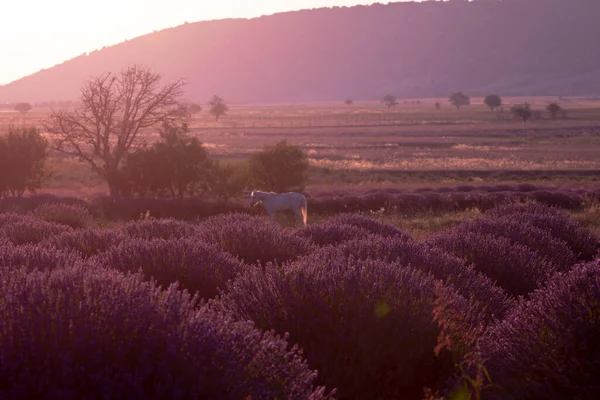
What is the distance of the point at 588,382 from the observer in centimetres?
445

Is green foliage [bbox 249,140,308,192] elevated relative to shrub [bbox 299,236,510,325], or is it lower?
lower

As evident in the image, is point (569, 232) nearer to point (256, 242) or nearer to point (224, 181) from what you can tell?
point (256, 242)

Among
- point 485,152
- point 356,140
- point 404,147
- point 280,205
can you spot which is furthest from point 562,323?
point 356,140

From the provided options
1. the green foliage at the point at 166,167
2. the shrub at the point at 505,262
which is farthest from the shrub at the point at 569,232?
the green foliage at the point at 166,167

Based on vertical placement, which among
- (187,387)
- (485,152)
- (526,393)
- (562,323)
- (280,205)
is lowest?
(485,152)

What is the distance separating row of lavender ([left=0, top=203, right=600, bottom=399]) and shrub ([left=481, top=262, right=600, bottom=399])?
0.4 inches

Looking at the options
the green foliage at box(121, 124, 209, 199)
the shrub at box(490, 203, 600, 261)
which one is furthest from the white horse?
the green foliage at box(121, 124, 209, 199)

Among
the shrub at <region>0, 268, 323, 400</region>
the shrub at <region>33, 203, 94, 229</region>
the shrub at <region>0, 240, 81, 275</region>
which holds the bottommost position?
the shrub at <region>33, 203, 94, 229</region>

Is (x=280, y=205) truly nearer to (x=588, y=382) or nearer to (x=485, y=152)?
(x=588, y=382)

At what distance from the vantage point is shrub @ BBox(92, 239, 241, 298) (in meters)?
→ 6.59

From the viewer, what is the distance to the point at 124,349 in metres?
3.31

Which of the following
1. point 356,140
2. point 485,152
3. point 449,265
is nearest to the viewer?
point 449,265

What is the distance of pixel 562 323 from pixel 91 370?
10.8ft

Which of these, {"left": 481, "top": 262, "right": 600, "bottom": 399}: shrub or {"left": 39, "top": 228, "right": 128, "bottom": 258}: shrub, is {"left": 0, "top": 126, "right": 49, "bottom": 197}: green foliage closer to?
{"left": 39, "top": 228, "right": 128, "bottom": 258}: shrub
